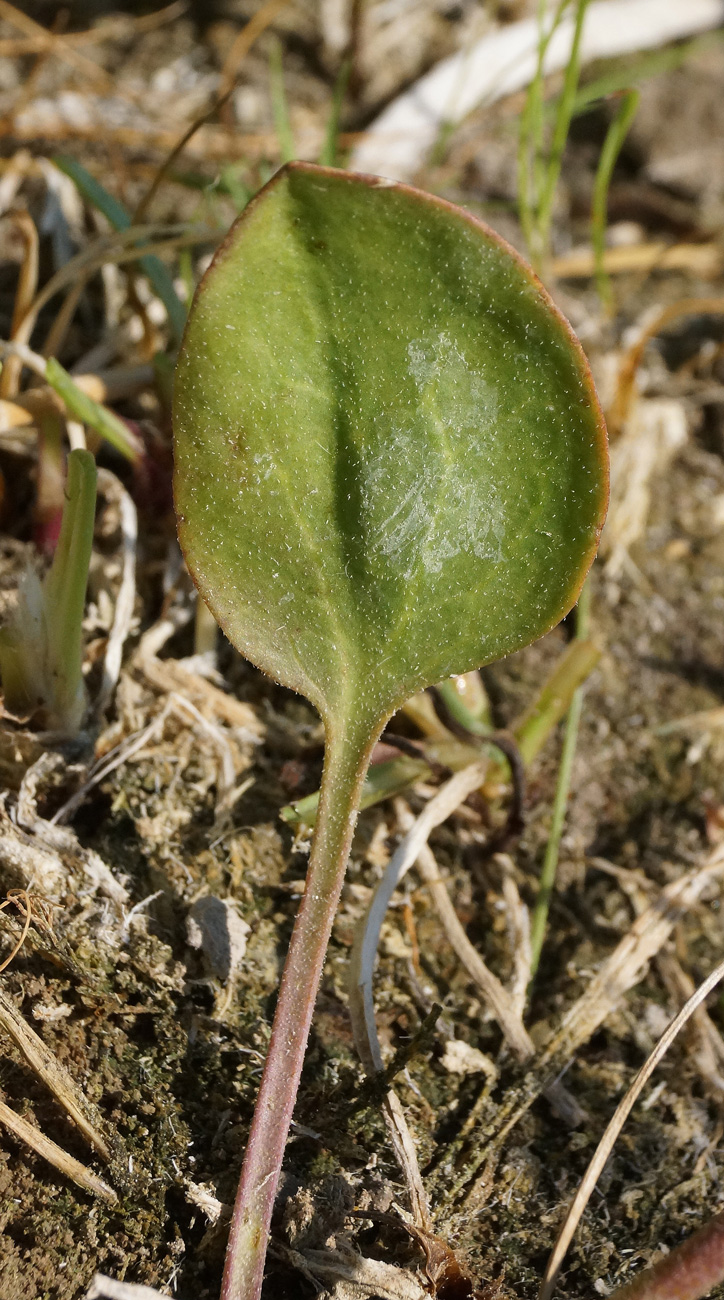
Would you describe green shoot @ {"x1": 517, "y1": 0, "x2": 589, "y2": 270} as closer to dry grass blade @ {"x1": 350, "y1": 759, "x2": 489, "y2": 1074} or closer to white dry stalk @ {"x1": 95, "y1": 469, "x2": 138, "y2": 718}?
white dry stalk @ {"x1": 95, "y1": 469, "x2": 138, "y2": 718}

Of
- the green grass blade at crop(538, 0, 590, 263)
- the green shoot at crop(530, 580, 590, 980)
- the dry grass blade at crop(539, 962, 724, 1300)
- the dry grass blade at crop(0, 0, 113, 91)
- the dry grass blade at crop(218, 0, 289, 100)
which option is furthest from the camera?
the dry grass blade at crop(218, 0, 289, 100)

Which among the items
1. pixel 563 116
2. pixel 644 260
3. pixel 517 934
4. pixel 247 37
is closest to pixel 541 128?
pixel 563 116

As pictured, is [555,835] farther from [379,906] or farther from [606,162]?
[606,162]

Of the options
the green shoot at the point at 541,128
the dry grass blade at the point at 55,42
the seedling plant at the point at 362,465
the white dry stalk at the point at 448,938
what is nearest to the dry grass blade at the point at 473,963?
the white dry stalk at the point at 448,938

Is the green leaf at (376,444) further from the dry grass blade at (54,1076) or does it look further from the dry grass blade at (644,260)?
the dry grass blade at (644,260)

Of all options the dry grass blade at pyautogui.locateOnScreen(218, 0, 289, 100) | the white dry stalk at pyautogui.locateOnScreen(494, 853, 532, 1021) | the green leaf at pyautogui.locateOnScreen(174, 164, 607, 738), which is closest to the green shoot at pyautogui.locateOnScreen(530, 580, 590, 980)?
the white dry stalk at pyautogui.locateOnScreen(494, 853, 532, 1021)
